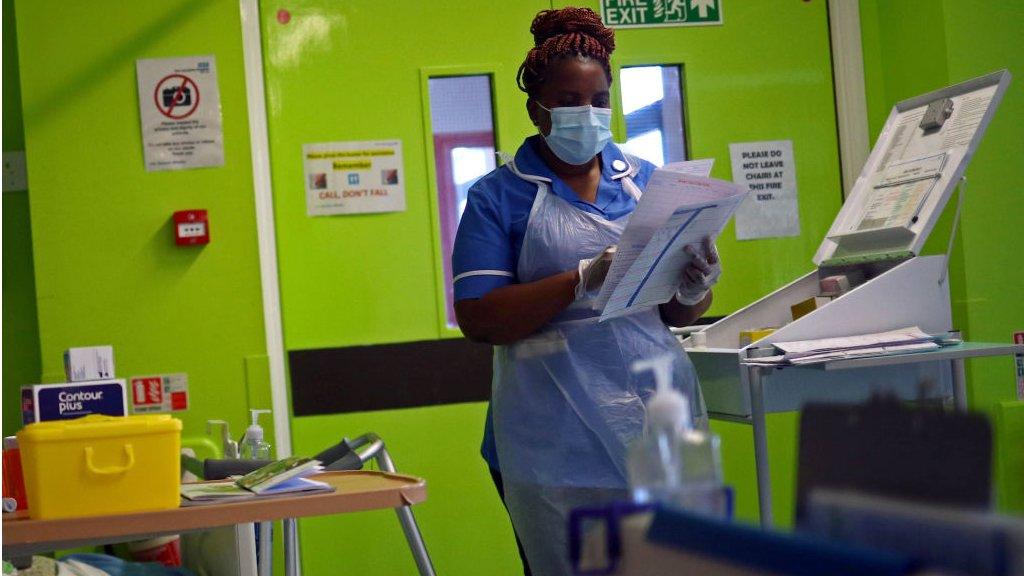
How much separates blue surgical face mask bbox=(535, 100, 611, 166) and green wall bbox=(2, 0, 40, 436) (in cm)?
232

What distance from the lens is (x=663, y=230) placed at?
183 cm

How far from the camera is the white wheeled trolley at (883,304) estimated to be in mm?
2582

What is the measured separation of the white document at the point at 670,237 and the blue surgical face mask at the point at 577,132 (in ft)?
0.97

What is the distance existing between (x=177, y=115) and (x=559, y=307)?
6.83 ft

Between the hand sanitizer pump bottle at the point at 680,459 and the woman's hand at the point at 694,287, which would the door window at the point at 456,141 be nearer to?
the woman's hand at the point at 694,287

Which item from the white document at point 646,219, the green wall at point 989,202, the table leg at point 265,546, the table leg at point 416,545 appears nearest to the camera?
the white document at point 646,219

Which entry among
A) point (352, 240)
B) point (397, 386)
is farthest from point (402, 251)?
point (397, 386)

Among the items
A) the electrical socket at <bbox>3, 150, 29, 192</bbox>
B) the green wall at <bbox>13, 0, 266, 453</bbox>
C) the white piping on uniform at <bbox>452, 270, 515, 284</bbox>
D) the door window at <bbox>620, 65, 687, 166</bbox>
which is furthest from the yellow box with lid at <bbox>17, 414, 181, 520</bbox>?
the door window at <bbox>620, 65, 687, 166</bbox>

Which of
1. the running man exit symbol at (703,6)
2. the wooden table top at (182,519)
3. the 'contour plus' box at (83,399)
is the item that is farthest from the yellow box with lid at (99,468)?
the running man exit symbol at (703,6)

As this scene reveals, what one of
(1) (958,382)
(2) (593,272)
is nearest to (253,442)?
(2) (593,272)

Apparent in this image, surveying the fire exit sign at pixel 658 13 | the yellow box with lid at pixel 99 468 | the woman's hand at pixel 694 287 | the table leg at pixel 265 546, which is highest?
the fire exit sign at pixel 658 13

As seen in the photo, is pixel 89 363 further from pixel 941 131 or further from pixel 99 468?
pixel 941 131

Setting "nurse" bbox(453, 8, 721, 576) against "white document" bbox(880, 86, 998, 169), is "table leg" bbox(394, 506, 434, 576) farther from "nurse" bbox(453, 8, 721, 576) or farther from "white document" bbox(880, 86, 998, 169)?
"white document" bbox(880, 86, 998, 169)

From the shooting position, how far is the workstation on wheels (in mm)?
2113
